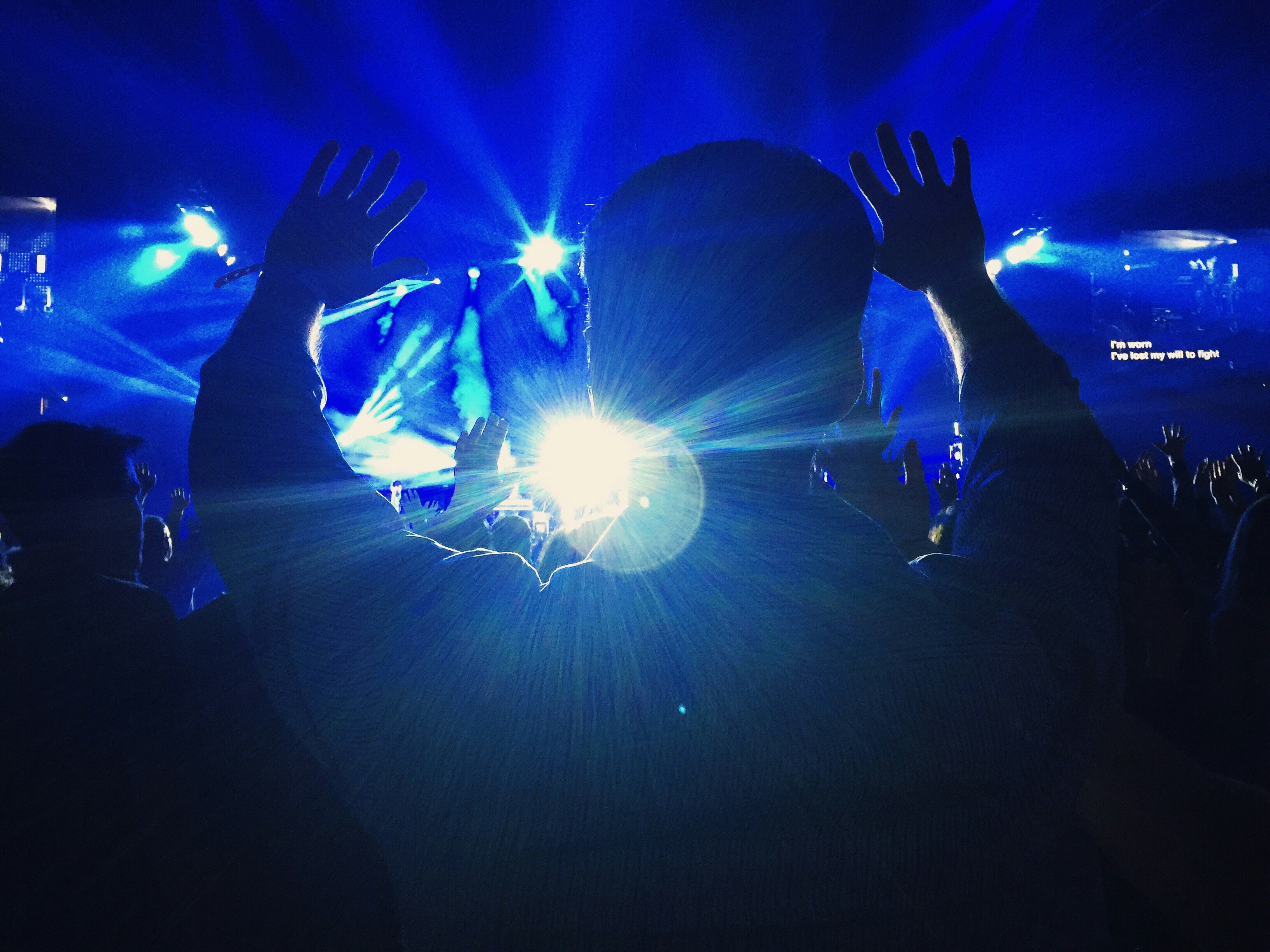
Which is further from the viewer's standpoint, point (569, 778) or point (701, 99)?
point (701, 99)

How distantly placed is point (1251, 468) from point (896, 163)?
4852 millimetres

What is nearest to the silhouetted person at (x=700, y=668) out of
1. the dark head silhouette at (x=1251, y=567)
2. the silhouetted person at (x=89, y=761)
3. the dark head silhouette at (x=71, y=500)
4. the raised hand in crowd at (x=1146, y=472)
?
the silhouetted person at (x=89, y=761)

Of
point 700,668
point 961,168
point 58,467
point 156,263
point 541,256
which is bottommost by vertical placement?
point 700,668

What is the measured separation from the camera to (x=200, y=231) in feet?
26.6

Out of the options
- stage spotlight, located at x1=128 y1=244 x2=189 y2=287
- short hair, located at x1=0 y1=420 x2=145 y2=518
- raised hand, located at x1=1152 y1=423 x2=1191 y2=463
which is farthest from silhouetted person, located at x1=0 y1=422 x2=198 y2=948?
stage spotlight, located at x1=128 y1=244 x2=189 y2=287

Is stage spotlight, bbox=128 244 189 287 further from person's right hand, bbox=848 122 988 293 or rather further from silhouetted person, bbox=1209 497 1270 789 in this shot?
silhouetted person, bbox=1209 497 1270 789

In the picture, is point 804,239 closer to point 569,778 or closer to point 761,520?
point 761,520

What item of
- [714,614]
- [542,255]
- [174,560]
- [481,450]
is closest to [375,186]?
[714,614]

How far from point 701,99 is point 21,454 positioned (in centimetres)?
752

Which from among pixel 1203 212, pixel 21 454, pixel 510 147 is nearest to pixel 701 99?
pixel 510 147

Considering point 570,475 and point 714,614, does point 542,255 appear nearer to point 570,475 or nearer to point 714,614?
point 570,475

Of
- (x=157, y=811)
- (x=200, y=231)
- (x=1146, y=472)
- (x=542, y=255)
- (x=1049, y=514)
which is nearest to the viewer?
(x=1049, y=514)

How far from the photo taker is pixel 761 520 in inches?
22.2

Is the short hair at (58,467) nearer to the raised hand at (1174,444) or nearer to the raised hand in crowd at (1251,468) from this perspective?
the raised hand at (1174,444)
